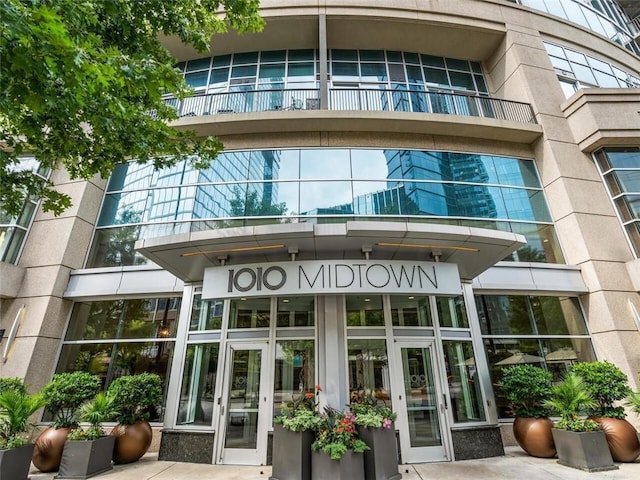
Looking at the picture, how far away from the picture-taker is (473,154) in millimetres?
11789

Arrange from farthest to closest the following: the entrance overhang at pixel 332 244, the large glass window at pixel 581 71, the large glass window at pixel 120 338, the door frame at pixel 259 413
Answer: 1. the large glass window at pixel 581 71
2. the large glass window at pixel 120 338
3. the door frame at pixel 259 413
4. the entrance overhang at pixel 332 244

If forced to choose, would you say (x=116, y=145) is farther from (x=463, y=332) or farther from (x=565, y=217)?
(x=565, y=217)

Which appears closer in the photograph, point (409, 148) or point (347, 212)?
point (347, 212)

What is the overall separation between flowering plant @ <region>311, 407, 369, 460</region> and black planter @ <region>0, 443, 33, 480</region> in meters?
5.37

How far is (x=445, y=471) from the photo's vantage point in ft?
20.9

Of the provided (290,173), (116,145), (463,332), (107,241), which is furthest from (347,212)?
(107,241)

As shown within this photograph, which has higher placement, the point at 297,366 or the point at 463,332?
the point at 463,332

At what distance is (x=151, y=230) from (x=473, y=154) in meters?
11.5

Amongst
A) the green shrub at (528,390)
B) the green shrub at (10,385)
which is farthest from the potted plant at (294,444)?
the green shrub at (10,385)

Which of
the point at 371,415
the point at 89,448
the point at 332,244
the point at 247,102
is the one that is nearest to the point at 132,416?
the point at 89,448

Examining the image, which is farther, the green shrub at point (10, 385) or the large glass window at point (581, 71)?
the large glass window at point (581, 71)

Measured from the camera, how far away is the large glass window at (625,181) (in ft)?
34.3

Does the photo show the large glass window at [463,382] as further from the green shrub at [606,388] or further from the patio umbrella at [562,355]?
the patio umbrella at [562,355]

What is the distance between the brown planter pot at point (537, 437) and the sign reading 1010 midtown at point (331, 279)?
11.3 ft
